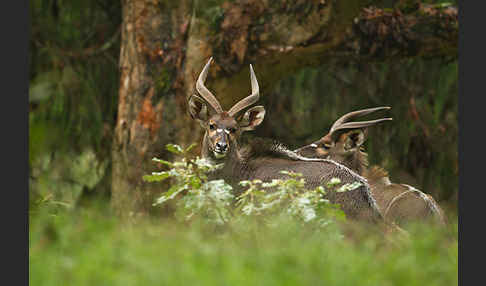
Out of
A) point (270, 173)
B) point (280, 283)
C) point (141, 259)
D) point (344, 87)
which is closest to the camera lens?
point (280, 283)

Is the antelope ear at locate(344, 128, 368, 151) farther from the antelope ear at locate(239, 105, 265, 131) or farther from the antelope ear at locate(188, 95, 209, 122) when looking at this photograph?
the antelope ear at locate(188, 95, 209, 122)

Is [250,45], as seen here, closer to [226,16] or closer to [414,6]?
[226,16]

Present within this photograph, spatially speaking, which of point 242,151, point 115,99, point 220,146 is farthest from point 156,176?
point 115,99

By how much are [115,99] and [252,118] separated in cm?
541

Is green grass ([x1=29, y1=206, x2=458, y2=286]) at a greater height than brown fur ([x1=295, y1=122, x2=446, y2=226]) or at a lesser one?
greater

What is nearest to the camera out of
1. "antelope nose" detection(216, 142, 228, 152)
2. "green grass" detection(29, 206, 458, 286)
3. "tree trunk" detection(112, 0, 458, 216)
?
"green grass" detection(29, 206, 458, 286)

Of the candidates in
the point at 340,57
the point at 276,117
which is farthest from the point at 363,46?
the point at 276,117

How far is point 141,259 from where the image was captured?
4.67 m

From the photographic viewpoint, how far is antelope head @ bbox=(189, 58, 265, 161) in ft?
26.5

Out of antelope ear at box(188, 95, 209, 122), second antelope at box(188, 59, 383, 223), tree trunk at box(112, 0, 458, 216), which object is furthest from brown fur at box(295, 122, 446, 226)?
antelope ear at box(188, 95, 209, 122)

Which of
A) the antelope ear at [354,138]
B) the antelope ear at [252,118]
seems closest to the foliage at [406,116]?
the antelope ear at [354,138]

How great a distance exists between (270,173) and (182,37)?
3393 mm

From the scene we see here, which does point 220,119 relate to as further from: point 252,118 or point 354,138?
point 354,138

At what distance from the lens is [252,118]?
27.7ft
